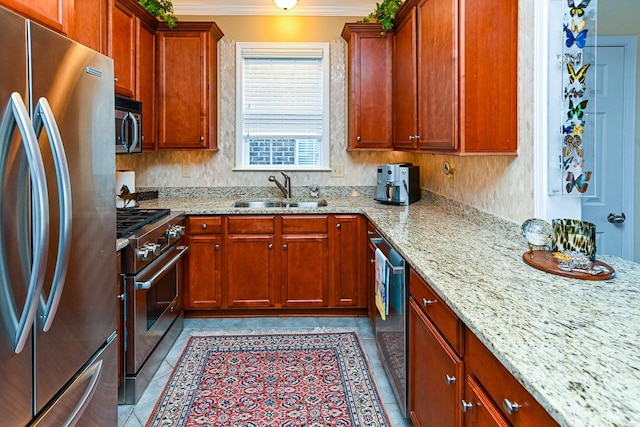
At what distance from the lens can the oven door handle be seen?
2.32 metres

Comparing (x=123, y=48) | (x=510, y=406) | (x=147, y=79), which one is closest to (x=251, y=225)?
(x=147, y=79)

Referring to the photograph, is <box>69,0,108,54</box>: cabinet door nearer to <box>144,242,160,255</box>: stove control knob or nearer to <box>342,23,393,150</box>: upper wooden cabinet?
<box>144,242,160,255</box>: stove control knob

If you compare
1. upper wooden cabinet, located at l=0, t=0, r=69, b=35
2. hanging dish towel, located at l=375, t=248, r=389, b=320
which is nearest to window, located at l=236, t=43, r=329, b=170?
hanging dish towel, located at l=375, t=248, r=389, b=320

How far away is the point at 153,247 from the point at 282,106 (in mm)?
2046

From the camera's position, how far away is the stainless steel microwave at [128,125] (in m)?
2.71

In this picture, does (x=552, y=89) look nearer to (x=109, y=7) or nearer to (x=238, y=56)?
(x=109, y=7)

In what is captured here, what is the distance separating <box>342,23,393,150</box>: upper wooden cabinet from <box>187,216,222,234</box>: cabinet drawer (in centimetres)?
128

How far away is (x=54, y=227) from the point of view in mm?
1250

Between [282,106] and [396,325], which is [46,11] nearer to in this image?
[396,325]

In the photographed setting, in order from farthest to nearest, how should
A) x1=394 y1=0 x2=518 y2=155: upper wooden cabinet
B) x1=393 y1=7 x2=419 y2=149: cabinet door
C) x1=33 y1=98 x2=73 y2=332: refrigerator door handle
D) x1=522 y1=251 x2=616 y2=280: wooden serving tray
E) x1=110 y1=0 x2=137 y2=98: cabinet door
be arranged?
x1=393 y1=7 x2=419 y2=149: cabinet door < x1=110 y1=0 x2=137 y2=98: cabinet door < x1=394 y1=0 x2=518 y2=155: upper wooden cabinet < x1=522 y1=251 x2=616 y2=280: wooden serving tray < x1=33 y1=98 x2=73 y2=332: refrigerator door handle

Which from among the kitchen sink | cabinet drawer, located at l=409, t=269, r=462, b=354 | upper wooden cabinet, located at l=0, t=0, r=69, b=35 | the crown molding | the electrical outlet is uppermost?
the crown molding

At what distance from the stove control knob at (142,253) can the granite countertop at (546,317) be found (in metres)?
1.26

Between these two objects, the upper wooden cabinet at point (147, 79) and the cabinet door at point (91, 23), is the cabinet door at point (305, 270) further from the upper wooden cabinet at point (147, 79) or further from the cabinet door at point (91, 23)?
the cabinet door at point (91, 23)

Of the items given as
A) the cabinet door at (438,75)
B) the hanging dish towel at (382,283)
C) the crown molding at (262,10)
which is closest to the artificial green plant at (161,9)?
the crown molding at (262,10)
